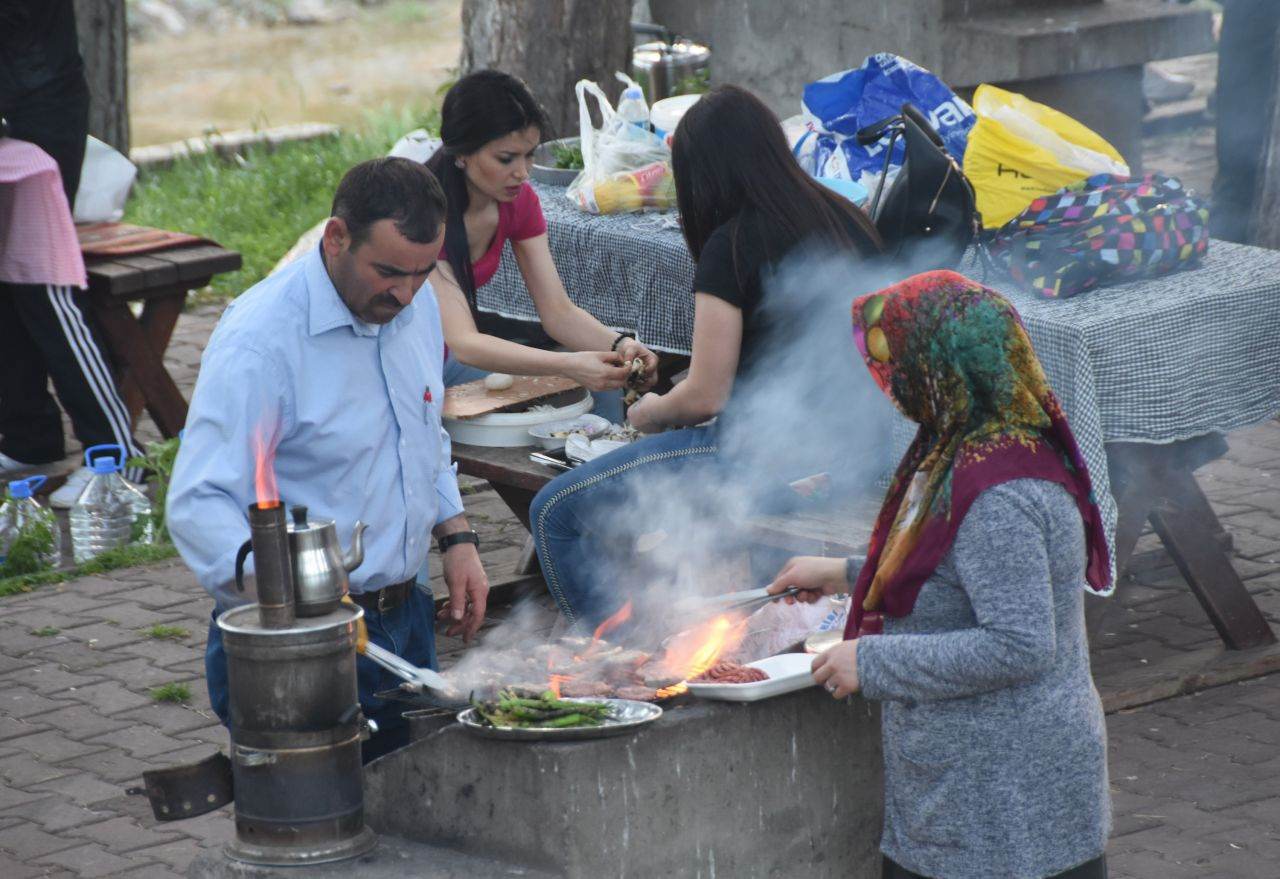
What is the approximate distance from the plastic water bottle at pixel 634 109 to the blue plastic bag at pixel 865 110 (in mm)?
709

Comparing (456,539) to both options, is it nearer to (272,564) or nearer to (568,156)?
(272,564)

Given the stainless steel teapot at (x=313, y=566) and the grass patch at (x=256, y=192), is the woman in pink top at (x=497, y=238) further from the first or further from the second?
the grass patch at (x=256, y=192)

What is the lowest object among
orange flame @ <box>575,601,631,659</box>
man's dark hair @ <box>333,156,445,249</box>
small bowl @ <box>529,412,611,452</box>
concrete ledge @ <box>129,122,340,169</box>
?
orange flame @ <box>575,601,631,659</box>

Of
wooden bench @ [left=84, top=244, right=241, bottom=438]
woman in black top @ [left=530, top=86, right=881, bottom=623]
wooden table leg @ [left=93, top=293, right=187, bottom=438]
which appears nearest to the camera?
woman in black top @ [left=530, top=86, right=881, bottom=623]

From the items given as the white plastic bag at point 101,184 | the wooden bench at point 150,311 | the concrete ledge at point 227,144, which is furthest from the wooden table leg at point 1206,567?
the concrete ledge at point 227,144

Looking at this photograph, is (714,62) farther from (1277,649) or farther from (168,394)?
(1277,649)

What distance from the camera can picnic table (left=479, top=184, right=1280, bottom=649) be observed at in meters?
4.70

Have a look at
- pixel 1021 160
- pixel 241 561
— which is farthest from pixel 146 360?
pixel 241 561

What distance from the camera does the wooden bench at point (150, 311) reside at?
7410mm

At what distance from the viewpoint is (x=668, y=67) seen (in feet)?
37.2

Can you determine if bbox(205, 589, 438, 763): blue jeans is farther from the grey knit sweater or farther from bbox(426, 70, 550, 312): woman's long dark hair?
bbox(426, 70, 550, 312): woman's long dark hair

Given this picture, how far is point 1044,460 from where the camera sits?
2887mm

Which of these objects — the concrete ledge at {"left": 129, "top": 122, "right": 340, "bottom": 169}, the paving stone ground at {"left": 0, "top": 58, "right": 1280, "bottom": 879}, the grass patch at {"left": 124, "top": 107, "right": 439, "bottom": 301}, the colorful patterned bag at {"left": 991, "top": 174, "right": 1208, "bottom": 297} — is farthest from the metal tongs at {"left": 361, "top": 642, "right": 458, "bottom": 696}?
the concrete ledge at {"left": 129, "top": 122, "right": 340, "bottom": 169}

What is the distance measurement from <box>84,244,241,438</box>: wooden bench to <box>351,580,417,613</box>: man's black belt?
398 centimetres
